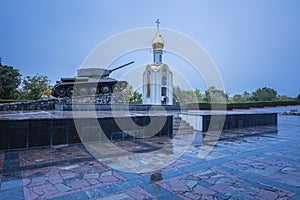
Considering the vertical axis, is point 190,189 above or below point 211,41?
below

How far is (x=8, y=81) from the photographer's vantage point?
22000 mm

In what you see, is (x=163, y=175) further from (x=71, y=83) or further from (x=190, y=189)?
(x=71, y=83)

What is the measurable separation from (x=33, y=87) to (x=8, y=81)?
4.27 m

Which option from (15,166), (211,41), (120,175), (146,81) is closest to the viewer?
(120,175)

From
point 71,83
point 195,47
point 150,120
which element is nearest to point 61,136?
point 150,120

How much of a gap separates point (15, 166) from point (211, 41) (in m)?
18.0

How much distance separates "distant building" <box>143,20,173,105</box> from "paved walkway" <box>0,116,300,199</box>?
20.1 metres

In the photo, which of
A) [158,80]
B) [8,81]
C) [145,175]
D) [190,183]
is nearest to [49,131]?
[145,175]

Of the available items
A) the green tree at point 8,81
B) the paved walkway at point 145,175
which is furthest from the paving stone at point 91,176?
the green tree at point 8,81

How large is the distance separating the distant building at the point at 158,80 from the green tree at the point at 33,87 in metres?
13.3

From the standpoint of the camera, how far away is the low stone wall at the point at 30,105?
10.1 meters

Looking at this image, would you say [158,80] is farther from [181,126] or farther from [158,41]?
[181,126]

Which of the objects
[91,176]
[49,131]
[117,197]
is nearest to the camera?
[117,197]

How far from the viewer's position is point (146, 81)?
25.3 meters
